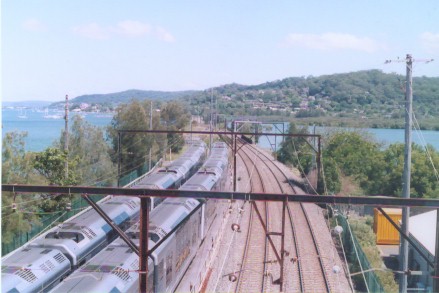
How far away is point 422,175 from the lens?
20.6 m

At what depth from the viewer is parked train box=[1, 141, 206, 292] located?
6.78 m

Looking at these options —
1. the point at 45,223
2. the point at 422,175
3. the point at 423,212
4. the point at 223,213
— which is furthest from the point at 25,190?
the point at 422,175

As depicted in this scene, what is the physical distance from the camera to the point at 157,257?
27.3ft

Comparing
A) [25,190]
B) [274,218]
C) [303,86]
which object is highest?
[303,86]

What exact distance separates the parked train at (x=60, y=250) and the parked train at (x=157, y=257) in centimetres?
58

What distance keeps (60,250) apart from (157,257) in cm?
168

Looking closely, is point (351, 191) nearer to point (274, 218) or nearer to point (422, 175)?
point (422, 175)

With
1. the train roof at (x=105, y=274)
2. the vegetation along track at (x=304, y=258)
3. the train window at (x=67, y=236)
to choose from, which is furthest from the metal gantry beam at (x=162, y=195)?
the vegetation along track at (x=304, y=258)

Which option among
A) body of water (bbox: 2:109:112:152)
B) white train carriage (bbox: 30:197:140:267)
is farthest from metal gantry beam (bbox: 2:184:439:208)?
body of water (bbox: 2:109:112:152)

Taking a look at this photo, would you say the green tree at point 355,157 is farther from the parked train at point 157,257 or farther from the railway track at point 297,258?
the parked train at point 157,257

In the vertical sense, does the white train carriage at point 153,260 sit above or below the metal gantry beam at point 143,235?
below

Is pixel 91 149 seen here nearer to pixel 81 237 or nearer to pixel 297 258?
pixel 81 237

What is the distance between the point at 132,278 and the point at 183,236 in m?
3.71

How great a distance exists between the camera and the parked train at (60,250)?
678 cm
